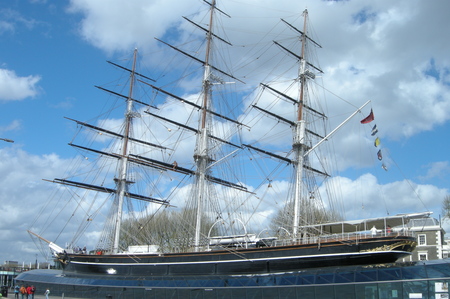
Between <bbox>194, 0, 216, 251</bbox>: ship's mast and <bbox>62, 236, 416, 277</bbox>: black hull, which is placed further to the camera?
<bbox>194, 0, 216, 251</bbox>: ship's mast

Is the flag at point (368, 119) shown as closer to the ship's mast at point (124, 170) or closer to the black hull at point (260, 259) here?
the black hull at point (260, 259)

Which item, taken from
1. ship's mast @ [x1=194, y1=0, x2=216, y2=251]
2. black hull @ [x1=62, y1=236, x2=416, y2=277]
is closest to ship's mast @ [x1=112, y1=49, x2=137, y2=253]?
black hull @ [x1=62, y1=236, x2=416, y2=277]

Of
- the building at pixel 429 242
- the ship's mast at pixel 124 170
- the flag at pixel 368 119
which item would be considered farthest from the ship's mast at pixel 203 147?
the building at pixel 429 242

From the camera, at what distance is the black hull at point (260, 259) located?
2808 cm

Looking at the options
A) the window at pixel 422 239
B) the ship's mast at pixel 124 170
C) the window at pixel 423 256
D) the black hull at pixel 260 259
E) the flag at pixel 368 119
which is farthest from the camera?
the ship's mast at pixel 124 170

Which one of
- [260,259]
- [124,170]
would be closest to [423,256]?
[260,259]

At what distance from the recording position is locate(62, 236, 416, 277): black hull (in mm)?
28078

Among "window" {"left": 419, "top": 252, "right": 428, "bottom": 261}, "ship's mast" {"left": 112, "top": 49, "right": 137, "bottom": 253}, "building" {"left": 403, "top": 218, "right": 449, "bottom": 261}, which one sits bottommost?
"window" {"left": 419, "top": 252, "right": 428, "bottom": 261}

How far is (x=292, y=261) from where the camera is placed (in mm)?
30547

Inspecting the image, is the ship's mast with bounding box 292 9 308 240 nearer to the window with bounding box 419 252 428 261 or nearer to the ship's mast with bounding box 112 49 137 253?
the window with bounding box 419 252 428 261

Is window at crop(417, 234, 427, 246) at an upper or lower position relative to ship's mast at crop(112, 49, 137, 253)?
lower

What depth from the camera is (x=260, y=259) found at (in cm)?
3209

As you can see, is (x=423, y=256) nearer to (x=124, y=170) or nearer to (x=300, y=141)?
(x=300, y=141)

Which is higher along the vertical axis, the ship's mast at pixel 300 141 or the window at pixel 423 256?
the ship's mast at pixel 300 141
